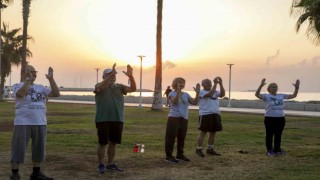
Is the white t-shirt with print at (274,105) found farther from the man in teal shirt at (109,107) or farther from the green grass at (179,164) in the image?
the man in teal shirt at (109,107)

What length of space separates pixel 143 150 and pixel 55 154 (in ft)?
6.67

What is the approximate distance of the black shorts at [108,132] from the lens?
28.5ft

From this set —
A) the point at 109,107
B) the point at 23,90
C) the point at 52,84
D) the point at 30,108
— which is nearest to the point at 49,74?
the point at 52,84

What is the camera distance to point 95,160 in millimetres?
10281

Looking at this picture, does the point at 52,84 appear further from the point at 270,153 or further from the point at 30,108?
the point at 270,153

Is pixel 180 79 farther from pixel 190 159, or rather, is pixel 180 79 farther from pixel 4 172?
pixel 4 172

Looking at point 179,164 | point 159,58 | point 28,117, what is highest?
point 159,58

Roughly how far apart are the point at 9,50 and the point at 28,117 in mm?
47415

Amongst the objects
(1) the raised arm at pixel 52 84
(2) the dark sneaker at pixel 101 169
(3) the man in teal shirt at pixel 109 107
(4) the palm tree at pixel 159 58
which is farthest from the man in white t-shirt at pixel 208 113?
(4) the palm tree at pixel 159 58

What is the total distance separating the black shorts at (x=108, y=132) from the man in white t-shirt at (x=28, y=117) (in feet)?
3.54

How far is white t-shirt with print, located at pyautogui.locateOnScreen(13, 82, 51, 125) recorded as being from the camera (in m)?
7.80

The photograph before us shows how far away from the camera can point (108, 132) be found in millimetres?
8750

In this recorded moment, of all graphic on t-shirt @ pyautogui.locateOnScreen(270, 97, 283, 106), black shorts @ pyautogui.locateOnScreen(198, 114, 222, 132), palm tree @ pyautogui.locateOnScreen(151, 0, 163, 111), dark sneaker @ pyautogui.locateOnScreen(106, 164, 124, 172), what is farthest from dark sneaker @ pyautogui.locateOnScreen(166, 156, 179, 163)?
palm tree @ pyautogui.locateOnScreen(151, 0, 163, 111)

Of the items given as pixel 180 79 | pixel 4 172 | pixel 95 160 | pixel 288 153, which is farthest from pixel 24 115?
pixel 288 153
